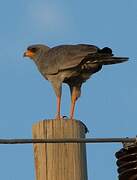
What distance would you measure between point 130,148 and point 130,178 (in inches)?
7.3

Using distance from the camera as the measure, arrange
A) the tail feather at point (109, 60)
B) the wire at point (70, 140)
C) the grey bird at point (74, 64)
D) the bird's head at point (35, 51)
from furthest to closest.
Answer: the bird's head at point (35, 51), the grey bird at point (74, 64), the tail feather at point (109, 60), the wire at point (70, 140)

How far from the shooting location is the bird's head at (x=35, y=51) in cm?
838

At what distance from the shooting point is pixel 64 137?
11.6ft

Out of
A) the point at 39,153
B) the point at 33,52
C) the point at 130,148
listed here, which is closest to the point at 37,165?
the point at 39,153

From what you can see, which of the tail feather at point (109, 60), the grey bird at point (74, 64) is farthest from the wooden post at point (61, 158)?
the tail feather at point (109, 60)

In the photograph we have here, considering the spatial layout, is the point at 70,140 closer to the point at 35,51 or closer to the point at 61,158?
the point at 61,158

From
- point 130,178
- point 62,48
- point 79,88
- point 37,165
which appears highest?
point 62,48

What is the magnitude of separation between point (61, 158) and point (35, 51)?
5.33m

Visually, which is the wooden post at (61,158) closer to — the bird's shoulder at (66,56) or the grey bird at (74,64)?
the grey bird at (74,64)

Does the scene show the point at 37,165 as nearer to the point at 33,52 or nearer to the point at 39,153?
the point at 39,153

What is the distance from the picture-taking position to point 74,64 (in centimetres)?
689

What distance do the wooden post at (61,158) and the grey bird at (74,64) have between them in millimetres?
3103

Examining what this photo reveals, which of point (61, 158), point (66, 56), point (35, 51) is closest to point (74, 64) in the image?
point (66, 56)

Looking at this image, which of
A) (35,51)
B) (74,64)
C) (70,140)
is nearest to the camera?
(70,140)
